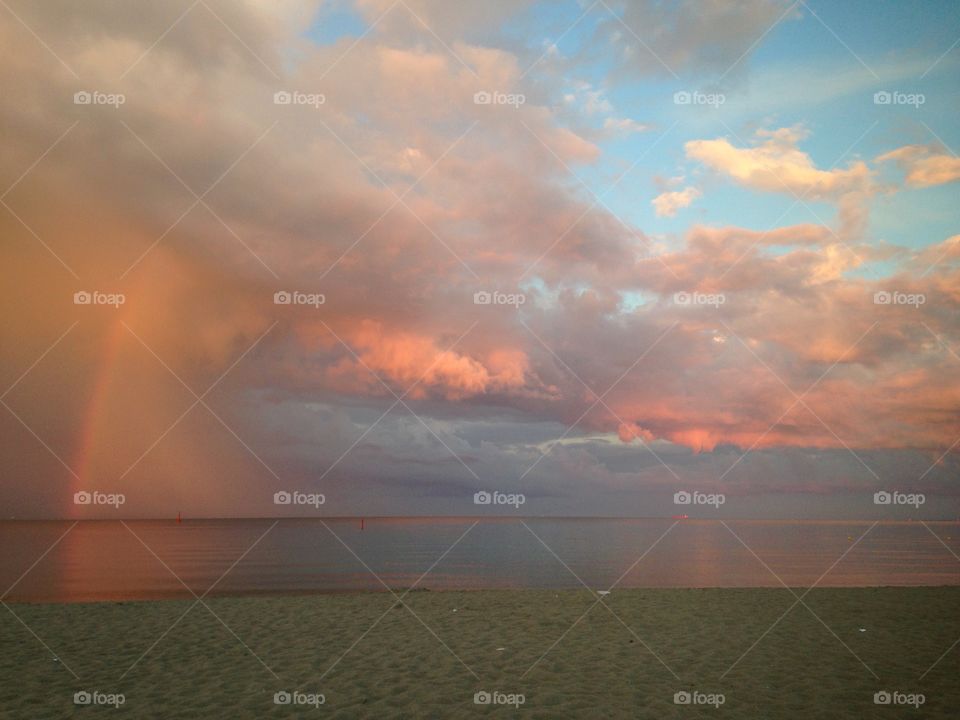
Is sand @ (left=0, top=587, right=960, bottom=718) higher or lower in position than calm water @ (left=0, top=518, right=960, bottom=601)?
lower

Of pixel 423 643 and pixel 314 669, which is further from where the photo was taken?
pixel 423 643

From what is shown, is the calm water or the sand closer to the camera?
the sand

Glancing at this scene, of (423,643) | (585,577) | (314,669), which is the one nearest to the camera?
(314,669)

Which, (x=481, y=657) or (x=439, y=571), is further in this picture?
(x=439, y=571)

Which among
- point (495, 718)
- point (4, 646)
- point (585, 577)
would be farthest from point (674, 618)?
point (585, 577)

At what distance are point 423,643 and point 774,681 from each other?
6.50 metres

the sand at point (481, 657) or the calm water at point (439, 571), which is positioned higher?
the calm water at point (439, 571)

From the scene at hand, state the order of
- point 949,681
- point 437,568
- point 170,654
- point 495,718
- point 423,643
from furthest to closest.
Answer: point 437,568
point 423,643
point 170,654
point 949,681
point 495,718

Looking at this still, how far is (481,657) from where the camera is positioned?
11.6m

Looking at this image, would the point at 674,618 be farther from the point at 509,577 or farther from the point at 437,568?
the point at 437,568

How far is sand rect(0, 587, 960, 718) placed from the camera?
8.95 m

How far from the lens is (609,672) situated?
34.9 feet

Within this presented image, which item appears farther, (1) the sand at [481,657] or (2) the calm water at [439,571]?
(2) the calm water at [439,571]

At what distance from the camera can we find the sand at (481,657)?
8953mm
